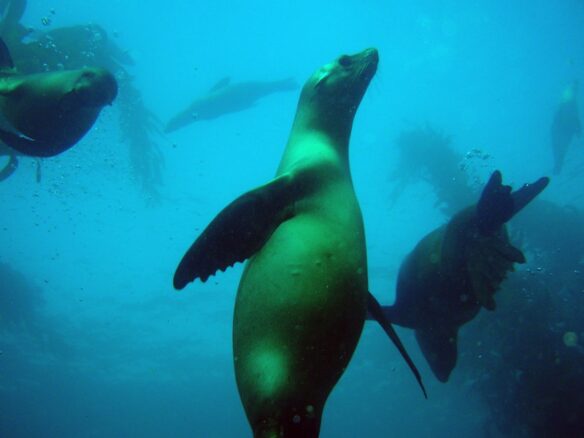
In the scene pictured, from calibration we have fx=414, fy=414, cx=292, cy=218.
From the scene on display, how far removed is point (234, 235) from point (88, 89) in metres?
2.00

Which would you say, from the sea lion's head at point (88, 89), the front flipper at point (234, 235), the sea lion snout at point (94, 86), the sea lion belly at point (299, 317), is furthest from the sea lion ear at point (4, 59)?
the sea lion belly at point (299, 317)

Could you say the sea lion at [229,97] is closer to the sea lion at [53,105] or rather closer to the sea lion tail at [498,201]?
the sea lion at [53,105]

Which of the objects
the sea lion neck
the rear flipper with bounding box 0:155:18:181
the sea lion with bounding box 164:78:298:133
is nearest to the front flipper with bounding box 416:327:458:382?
the sea lion neck

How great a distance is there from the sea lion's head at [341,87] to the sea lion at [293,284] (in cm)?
59

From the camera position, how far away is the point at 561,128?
50.1ft

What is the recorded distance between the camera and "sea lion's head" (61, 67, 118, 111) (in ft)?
10.4

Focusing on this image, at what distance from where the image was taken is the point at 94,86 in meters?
3.16

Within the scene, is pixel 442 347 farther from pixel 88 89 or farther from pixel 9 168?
pixel 9 168

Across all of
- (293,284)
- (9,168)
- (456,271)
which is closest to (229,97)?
(9,168)

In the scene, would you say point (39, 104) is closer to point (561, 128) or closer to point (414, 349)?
point (561, 128)

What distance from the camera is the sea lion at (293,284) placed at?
1.62 metres

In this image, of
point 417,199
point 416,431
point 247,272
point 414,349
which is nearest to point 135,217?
point 417,199

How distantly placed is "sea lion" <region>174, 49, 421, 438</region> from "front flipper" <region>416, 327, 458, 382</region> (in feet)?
7.47

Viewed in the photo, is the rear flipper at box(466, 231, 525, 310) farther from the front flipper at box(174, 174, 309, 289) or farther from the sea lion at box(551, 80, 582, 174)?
the sea lion at box(551, 80, 582, 174)
